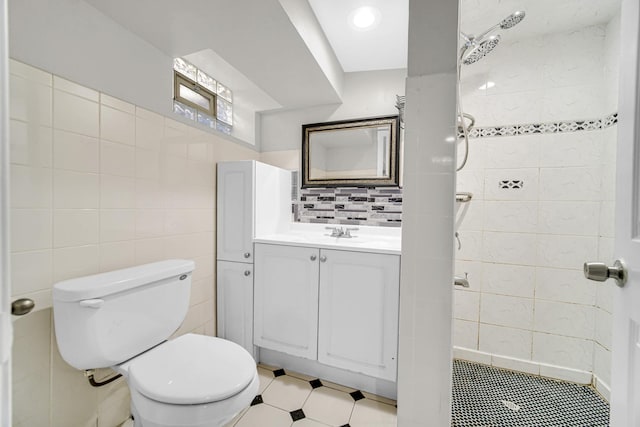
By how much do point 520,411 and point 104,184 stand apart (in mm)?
2315

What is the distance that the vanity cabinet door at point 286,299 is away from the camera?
5.01 feet

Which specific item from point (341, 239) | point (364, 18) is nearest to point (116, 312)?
point (341, 239)

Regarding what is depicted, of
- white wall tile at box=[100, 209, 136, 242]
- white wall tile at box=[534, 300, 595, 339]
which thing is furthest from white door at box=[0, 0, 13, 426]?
white wall tile at box=[534, 300, 595, 339]

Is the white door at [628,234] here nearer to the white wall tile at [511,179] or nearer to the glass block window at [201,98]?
the white wall tile at [511,179]

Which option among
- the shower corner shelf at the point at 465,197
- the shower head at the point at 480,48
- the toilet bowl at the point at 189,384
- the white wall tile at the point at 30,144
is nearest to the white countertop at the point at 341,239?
the shower corner shelf at the point at 465,197

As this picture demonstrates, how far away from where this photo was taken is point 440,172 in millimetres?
886

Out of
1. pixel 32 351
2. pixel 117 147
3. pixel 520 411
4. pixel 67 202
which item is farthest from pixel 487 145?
pixel 32 351

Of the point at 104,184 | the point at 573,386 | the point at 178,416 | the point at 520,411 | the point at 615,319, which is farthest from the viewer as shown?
the point at 573,386

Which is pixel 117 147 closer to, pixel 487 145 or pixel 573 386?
pixel 487 145

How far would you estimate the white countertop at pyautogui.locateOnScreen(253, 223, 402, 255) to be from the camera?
1431 mm

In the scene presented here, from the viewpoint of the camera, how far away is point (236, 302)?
5.64 ft

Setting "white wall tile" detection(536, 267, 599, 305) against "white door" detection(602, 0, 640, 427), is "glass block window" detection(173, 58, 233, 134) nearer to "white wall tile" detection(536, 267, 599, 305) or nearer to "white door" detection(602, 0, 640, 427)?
"white door" detection(602, 0, 640, 427)

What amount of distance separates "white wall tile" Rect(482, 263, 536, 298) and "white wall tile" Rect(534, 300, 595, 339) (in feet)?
0.35

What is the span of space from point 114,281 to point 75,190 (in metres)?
0.40
